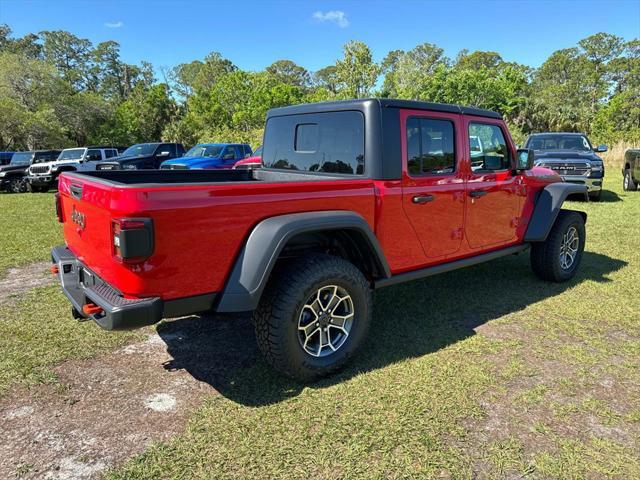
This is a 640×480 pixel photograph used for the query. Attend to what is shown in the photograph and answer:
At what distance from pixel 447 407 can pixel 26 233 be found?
818 cm

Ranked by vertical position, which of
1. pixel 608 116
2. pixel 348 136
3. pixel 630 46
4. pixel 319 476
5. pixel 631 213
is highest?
pixel 630 46

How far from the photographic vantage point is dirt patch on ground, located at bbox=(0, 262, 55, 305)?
4.85 meters

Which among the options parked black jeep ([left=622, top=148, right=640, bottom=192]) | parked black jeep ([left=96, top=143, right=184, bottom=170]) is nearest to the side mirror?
parked black jeep ([left=622, top=148, right=640, bottom=192])

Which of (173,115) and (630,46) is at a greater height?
A: (630,46)

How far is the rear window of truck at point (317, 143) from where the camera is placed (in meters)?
3.40

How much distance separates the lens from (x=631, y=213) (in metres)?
9.20

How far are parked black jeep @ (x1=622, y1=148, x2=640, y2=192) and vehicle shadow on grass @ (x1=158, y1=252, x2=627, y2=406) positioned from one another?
8.22 m

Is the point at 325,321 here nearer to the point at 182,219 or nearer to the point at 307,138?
the point at 182,219

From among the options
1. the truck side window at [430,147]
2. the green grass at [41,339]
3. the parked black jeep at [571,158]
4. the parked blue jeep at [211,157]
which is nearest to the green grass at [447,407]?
the green grass at [41,339]

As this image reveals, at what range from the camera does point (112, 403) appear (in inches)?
111

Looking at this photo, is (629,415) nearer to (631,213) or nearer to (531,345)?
(531,345)

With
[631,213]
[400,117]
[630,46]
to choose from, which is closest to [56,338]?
[400,117]

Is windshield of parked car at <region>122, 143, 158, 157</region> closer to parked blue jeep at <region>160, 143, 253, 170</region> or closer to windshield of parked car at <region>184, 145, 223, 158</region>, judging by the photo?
parked blue jeep at <region>160, 143, 253, 170</region>

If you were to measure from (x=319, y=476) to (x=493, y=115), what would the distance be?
141 inches
